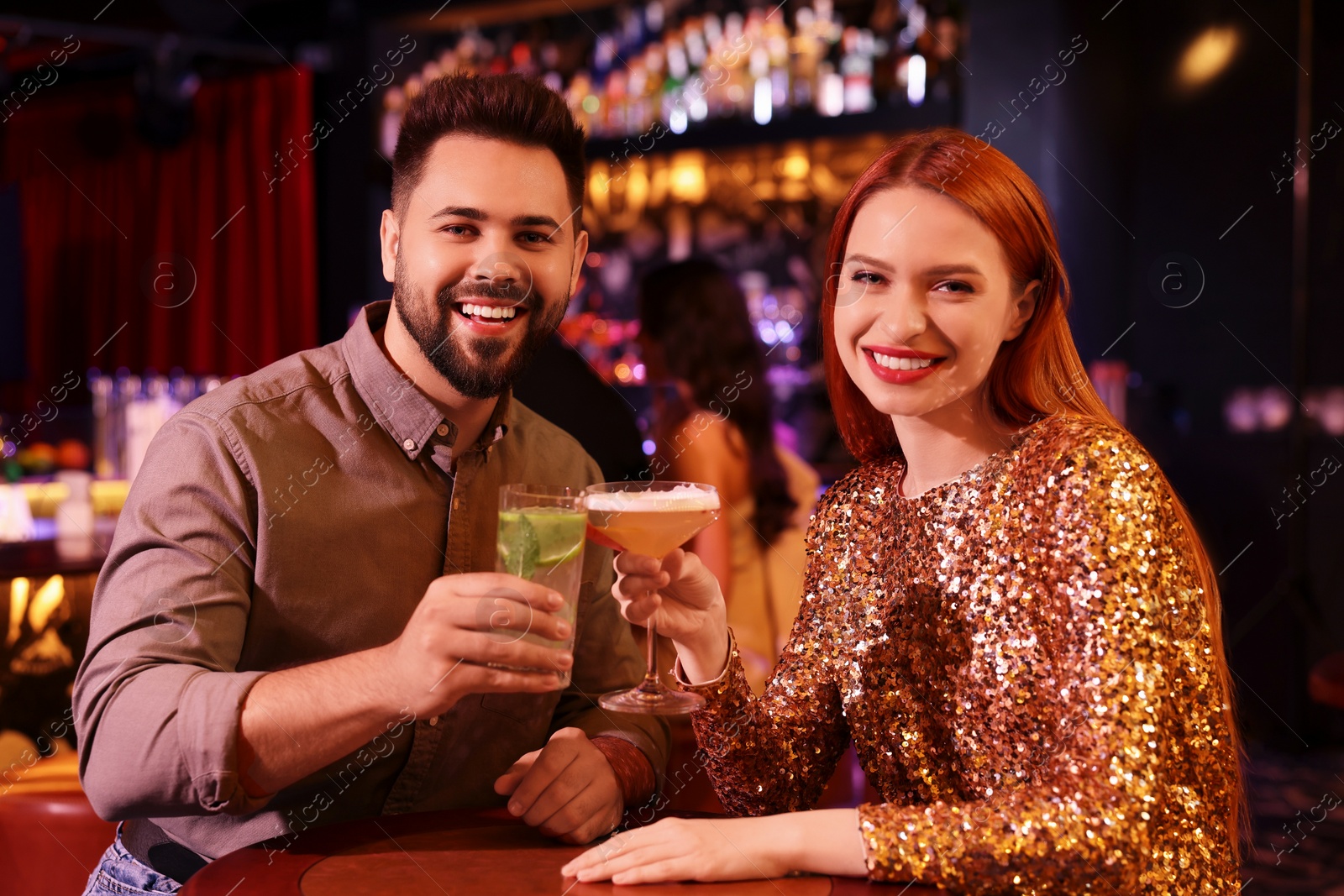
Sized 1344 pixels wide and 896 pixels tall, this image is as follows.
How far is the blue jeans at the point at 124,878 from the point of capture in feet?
5.80

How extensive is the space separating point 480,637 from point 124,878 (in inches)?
35.4

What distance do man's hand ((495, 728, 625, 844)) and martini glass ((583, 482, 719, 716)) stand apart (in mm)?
127

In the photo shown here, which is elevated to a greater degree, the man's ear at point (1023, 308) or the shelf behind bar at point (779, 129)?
the shelf behind bar at point (779, 129)

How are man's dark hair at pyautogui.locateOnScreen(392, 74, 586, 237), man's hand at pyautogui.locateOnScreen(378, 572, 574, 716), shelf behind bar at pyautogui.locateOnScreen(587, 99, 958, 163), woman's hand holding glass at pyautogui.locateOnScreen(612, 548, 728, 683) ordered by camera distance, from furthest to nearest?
shelf behind bar at pyautogui.locateOnScreen(587, 99, 958, 163)
man's dark hair at pyautogui.locateOnScreen(392, 74, 586, 237)
woman's hand holding glass at pyautogui.locateOnScreen(612, 548, 728, 683)
man's hand at pyautogui.locateOnScreen(378, 572, 574, 716)

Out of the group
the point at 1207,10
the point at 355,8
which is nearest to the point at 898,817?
the point at 1207,10

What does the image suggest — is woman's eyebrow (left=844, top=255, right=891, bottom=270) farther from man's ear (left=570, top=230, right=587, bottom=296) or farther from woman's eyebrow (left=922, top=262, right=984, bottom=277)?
man's ear (left=570, top=230, right=587, bottom=296)

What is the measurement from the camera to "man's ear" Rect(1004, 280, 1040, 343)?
1654 mm

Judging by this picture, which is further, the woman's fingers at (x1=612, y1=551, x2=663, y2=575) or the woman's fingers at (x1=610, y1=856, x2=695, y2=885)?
the woman's fingers at (x1=612, y1=551, x2=663, y2=575)

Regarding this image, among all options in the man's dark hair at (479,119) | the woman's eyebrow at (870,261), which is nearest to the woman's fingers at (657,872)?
the woman's eyebrow at (870,261)

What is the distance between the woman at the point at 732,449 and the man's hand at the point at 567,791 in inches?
59.9

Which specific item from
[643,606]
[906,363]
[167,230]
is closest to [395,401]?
[643,606]

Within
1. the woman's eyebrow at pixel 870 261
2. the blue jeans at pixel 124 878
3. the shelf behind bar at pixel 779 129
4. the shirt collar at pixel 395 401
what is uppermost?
the shelf behind bar at pixel 779 129

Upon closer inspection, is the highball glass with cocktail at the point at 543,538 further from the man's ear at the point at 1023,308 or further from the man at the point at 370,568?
the man's ear at the point at 1023,308

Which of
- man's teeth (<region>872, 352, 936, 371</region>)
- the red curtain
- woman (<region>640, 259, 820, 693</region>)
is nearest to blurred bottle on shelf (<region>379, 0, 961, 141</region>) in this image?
the red curtain
